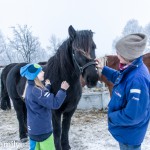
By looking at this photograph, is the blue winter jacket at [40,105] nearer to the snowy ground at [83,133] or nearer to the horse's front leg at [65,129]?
the horse's front leg at [65,129]

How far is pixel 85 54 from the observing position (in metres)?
2.41

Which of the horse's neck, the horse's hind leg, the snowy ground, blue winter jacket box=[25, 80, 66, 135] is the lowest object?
the snowy ground

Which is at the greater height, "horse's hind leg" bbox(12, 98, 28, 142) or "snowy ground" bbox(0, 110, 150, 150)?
"horse's hind leg" bbox(12, 98, 28, 142)

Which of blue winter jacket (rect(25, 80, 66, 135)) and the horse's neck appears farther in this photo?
the horse's neck

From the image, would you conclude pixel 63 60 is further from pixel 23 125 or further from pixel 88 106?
pixel 88 106

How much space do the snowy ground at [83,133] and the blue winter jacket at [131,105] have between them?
5.84ft

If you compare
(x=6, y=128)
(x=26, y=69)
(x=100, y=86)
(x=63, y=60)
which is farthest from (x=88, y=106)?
(x=26, y=69)

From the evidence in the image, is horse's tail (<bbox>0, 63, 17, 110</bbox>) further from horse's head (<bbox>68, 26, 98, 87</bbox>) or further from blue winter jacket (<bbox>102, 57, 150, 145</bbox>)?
blue winter jacket (<bbox>102, 57, 150, 145</bbox>)

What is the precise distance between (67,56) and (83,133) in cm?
204

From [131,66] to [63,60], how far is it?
119cm

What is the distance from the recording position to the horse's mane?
2463 millimetres

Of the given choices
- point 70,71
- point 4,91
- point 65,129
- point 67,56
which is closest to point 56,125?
point 65,129

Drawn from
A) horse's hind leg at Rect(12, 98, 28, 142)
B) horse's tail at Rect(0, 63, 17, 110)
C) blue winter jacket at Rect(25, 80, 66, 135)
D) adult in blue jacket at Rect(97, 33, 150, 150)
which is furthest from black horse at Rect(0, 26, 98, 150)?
horse's tail at Rect(0, 63, 17, 110)

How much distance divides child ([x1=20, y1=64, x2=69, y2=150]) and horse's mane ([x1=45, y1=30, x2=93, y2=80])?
35cm
